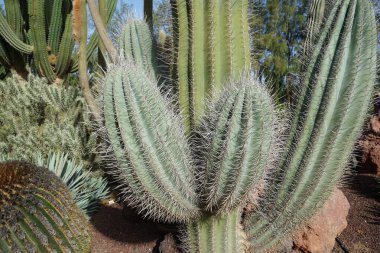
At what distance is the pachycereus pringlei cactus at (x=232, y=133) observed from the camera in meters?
1.98

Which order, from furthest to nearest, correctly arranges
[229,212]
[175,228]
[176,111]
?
[175,228]
[176,111]
[229,212]

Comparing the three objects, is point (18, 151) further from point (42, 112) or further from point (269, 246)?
point (269, 246)

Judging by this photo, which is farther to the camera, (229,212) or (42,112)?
(42,112)

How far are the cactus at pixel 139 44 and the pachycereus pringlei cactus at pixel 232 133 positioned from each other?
0.53 meters

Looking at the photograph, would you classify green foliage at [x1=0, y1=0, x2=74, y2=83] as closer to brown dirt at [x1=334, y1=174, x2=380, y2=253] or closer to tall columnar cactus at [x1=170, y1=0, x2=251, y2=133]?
tall columnar cactus at [x1=170, y1=0, x2=251, y2=133]

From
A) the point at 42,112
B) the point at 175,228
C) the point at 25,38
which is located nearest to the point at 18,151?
the point at 42,112

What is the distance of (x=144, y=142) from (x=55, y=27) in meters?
4.91

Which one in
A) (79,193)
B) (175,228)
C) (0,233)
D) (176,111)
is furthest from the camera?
(79,193)

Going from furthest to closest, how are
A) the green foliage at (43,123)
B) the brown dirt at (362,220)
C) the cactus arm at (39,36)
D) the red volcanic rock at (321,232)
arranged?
1. the cactus arm at (39,36)
2. the green foliage at (43,123)
3. the brown dirt at (362,220)
4. the red volcanic rock at (321,232)

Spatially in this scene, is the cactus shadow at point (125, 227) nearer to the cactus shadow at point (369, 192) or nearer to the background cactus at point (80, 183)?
the background cactus at point (80, 183)

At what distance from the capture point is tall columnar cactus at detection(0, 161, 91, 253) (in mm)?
1951

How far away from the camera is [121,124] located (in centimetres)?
197

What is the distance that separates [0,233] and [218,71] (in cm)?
145

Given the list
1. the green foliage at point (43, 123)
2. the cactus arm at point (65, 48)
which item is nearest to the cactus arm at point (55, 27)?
the cactus arm at point (65, 48)
